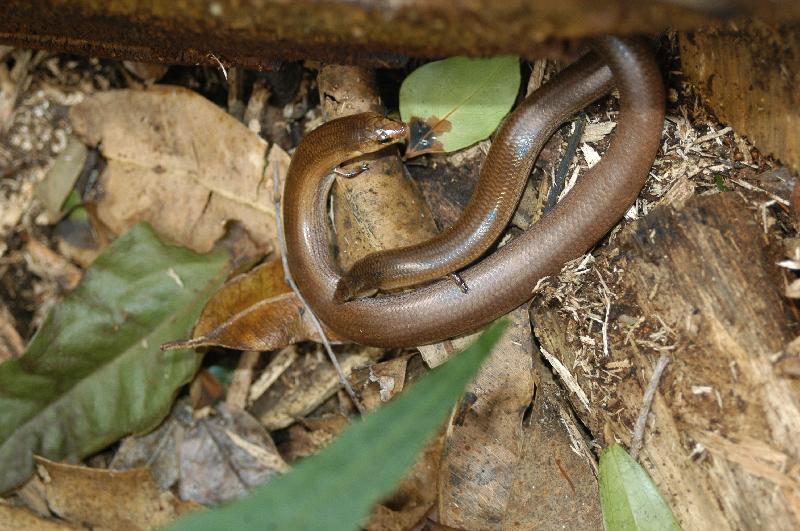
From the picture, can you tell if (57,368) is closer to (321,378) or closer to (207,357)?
(207,357)

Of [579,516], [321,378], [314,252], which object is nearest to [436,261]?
[314,252]

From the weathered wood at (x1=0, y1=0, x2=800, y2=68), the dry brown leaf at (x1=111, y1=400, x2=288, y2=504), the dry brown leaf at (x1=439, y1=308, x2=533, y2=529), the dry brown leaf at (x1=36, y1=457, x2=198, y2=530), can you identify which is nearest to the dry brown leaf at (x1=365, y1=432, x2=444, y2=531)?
the dry brown leaf at (x1=439, y1=308, x2=533, y2=529)

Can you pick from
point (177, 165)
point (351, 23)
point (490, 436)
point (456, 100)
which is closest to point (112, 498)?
point (177, 165)

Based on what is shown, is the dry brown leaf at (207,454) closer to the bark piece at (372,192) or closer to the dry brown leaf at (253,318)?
the dry brown leaf at (253,318)

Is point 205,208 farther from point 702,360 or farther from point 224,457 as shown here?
point 702,360

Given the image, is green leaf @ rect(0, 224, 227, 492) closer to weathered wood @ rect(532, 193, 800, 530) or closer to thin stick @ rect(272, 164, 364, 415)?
thin stick @ rect(272, 164, 364, 415)

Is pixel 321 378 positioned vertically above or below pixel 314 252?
below
